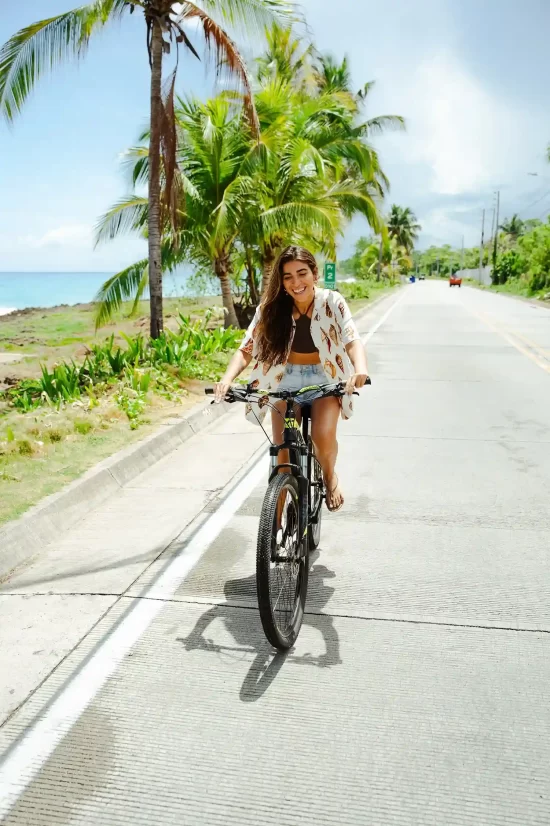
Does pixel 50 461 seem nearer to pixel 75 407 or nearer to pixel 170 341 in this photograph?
pixel 75 407

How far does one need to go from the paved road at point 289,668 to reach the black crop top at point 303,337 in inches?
52.2

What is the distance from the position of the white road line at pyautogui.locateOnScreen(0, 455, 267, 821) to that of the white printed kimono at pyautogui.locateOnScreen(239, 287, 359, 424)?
1.07 m

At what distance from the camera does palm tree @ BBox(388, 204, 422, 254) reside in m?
109

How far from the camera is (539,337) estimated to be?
19750 millimetres

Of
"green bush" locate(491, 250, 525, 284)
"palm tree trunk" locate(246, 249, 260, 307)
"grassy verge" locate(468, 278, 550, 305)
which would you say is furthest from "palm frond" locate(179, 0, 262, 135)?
"green bush" locate(491, 250, 525, 284)

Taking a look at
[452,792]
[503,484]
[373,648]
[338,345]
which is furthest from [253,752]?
[503,484]

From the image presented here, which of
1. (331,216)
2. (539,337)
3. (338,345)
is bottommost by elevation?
(539,337)

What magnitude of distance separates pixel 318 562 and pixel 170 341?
27.2ft

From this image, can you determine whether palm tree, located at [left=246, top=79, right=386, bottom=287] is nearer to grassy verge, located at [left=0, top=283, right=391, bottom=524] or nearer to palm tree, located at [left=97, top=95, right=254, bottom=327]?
palm tree, located at [left=97, top=95, right=254, bottom=327]

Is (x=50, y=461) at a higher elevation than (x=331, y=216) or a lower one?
lower

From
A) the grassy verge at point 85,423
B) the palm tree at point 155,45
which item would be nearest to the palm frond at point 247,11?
the palm tree at point 155,45

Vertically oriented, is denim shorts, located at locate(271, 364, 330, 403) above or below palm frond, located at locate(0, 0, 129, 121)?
below

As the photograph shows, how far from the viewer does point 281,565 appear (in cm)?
369

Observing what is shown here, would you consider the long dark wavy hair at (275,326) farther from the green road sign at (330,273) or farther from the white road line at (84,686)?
the green road sign at (330,273)
